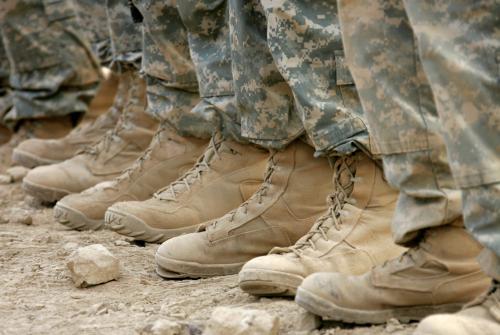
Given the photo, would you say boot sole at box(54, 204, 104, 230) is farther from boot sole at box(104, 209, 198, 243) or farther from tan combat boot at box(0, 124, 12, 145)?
Answer: tan combat boot at box(0, 124, 12, 145)

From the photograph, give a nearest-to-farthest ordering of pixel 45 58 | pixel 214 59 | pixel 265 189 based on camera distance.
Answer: pixel 265 189
pixel 214 59
pixel 45 58

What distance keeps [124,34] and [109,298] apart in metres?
1.78

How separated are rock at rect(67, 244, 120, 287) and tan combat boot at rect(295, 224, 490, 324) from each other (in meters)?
0.83

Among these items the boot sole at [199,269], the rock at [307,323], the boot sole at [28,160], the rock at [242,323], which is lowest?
the boot sole at [28,160]

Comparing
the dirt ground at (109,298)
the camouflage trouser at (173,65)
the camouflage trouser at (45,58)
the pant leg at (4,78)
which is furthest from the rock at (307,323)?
the pant leg at (4,78)

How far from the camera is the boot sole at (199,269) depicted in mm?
2713

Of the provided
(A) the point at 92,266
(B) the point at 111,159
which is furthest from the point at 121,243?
(B) the point at 111,159

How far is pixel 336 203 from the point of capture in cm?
240

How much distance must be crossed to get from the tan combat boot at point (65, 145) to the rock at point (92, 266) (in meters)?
1.92

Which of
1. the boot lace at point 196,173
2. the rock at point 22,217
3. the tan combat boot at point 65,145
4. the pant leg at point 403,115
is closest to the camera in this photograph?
the pant leg at point 403,115

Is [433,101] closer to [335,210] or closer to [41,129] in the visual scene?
[335,210]

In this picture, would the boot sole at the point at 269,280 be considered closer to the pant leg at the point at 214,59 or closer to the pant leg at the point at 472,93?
the pant leg at the point at 472,93

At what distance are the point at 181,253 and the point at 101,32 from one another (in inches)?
109

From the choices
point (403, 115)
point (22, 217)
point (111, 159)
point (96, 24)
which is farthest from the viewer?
point (96, 24)
